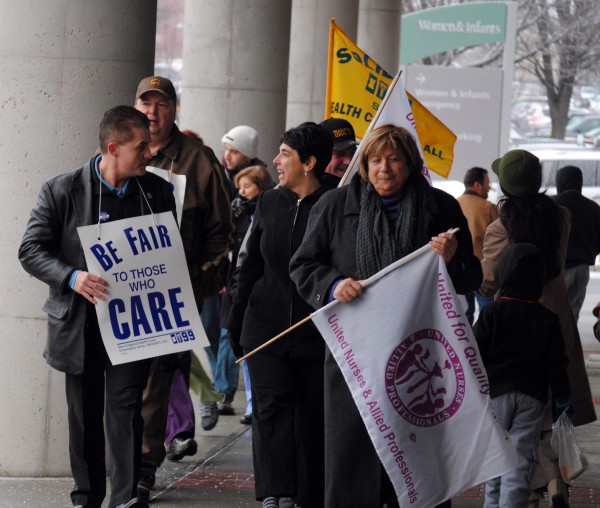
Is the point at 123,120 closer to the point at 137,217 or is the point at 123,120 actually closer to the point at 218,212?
the point at 137,217

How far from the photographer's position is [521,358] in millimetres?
6543

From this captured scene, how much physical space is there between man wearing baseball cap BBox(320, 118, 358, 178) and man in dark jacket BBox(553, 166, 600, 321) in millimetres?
4986

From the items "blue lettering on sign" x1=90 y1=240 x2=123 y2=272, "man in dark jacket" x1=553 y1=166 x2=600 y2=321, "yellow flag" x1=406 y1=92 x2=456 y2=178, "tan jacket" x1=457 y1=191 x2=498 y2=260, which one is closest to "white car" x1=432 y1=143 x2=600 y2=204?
"tan jacket" x1=457 y1=191 x2=498 y2=260

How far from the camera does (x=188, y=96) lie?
42.4 ft

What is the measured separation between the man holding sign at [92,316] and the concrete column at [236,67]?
609 centimetres

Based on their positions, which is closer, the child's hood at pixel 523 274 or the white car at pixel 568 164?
the child's hood at pixel 523 274

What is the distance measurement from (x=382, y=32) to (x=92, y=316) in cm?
1559

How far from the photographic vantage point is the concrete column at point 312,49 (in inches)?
697

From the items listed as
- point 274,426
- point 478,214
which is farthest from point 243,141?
point 274,426

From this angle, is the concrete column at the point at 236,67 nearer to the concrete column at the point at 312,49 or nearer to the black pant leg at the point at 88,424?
the concrete column at the point at 312,49

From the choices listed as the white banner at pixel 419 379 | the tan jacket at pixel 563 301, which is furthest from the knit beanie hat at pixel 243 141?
the white banner at pixel 419 379

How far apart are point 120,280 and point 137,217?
0.30 metres

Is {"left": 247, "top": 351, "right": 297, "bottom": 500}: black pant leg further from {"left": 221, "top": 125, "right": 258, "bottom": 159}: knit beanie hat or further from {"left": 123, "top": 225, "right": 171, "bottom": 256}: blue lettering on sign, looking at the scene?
{"left": 221, "top": 125, "right": 258, "bottom": 159}: knit beanie hat

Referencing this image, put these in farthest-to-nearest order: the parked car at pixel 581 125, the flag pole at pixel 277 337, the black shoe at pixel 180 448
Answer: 1. the parked car at pixel 581 125
2. the black shoe at pixel 180 448
3. the flag pole at pixel 277 337
